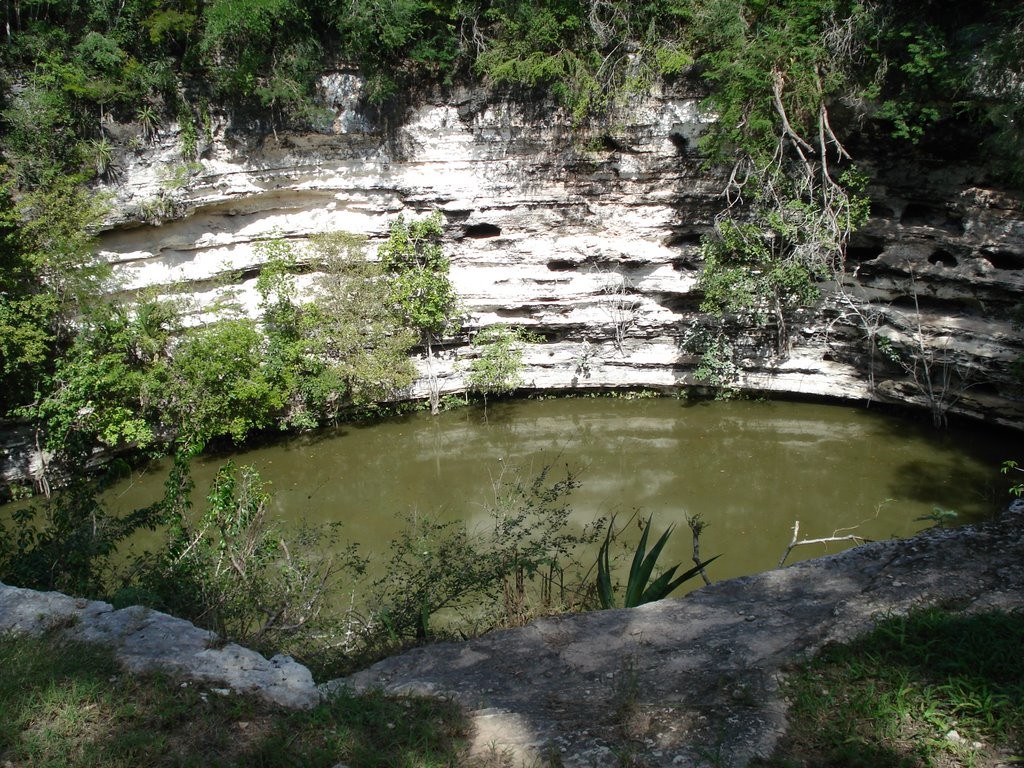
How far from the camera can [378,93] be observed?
1145cm

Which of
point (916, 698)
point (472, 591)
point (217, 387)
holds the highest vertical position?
point (916, 698)

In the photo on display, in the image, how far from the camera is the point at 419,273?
12.3 m

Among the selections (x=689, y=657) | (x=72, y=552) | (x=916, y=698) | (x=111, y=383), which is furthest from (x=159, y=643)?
(x=111, y=383)

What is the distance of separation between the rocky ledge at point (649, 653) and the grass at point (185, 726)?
0.15 m

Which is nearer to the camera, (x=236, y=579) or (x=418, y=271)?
(x=236, y=579)

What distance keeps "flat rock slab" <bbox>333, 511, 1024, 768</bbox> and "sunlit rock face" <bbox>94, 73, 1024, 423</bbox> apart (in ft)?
22.2

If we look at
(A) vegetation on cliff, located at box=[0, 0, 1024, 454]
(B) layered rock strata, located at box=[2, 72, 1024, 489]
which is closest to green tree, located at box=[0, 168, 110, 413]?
(A) vegetation on cliff, located at box=[0, 0, 1024, 454]

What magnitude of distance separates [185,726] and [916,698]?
10.3 feet

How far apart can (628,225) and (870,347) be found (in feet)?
13.2

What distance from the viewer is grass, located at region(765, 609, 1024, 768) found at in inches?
125

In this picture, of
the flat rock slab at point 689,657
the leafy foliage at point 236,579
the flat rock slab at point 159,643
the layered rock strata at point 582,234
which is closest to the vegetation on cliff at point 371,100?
the layered rock strata at point 582,234

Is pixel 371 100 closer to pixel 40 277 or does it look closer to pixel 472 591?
pixel 40 277

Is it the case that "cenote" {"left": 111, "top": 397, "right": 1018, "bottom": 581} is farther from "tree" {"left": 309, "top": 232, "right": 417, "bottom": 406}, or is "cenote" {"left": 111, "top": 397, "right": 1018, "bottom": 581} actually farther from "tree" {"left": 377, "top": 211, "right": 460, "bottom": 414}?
"tree" {"left": 377, "top": 211, "right": 460, "bottom": 414}

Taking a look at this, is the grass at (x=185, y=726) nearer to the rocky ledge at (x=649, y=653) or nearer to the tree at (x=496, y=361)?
the rocky ledge at (x=649, y=653)
